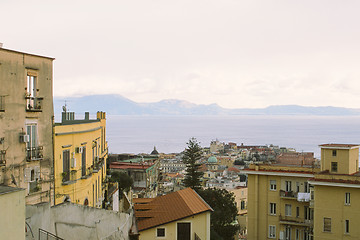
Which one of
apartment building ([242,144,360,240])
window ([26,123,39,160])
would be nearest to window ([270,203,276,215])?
apartment building ([242,144,360,240])

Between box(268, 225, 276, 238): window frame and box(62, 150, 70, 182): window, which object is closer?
box(62, 150, 70, 182): window

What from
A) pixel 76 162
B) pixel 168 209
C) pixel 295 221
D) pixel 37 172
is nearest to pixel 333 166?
pixel 295 221

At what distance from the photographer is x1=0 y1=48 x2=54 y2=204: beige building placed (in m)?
12.6

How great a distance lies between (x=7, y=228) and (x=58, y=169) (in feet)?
29.1

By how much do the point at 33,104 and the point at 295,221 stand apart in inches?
695

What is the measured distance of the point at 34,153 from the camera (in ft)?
44.9

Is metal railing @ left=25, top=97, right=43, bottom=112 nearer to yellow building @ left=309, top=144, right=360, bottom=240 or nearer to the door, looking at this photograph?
the door

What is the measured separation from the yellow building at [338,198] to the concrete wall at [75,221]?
1235 cm

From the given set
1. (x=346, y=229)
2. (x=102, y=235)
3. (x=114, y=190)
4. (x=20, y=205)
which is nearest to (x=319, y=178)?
(x=346, y=229)

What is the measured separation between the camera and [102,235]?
12664 mm

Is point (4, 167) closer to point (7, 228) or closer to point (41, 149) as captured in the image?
point (41, 149)

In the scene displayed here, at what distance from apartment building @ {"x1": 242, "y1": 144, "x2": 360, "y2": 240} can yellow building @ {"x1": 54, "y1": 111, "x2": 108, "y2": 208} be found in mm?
10918

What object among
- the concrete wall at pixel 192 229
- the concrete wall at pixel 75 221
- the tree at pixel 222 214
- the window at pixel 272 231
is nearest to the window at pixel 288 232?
the window at pixel 272 231

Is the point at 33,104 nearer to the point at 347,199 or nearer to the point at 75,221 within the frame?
the point at 75,221
